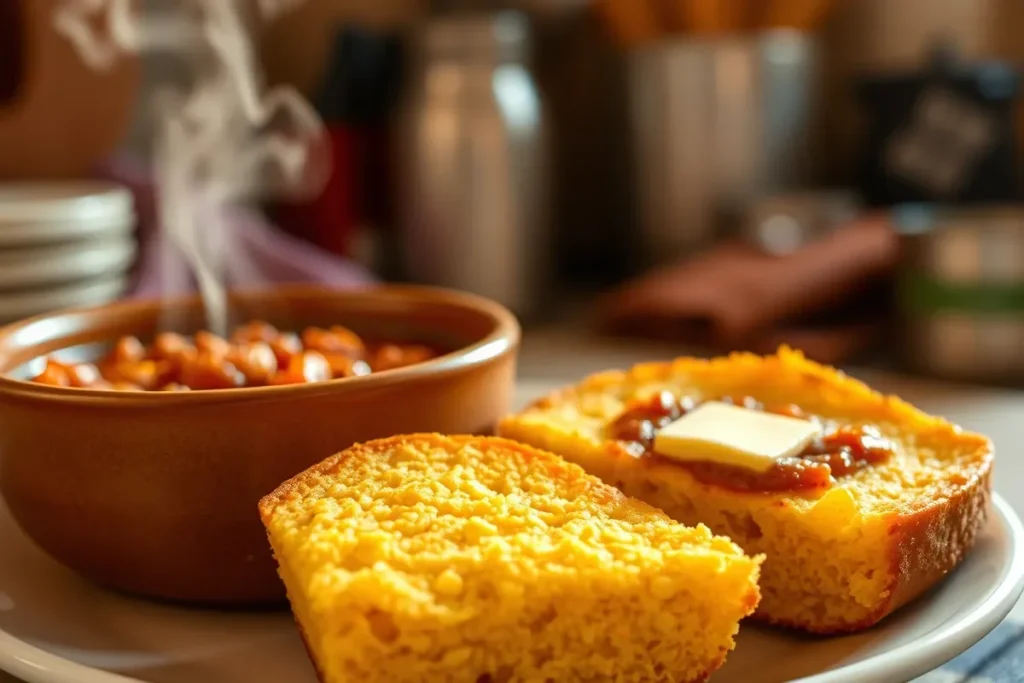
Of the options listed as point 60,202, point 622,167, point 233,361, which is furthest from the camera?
point 622,167

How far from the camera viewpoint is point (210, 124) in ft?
5.61

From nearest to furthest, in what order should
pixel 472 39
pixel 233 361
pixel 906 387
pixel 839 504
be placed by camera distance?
pixel 839 504
pixel 233 361
pixel 906 387
pixel 472 39

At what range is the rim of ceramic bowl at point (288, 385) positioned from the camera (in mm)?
897

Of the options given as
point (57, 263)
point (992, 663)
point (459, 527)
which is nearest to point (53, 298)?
point (57, 263)

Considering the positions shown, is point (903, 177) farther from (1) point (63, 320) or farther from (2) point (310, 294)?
(1) point (63, 320)

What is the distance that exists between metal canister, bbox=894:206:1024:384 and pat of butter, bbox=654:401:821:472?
0.94 m

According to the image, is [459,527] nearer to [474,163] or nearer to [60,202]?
[60,202]

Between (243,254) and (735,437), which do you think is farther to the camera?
(243,254)

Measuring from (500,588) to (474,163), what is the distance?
5.22ft

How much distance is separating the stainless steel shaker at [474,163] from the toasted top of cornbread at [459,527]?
1.35m

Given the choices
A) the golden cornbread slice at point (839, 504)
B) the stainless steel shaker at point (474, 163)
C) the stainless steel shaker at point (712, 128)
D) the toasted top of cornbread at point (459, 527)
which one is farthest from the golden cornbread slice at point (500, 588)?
the stainless steel shaker at point (712, 128)

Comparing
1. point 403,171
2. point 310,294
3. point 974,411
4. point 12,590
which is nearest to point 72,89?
point 403,171

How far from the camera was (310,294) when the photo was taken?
4.42 feet

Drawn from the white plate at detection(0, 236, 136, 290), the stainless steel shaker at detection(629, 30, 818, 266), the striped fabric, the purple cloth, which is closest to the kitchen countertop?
the striped fabric
